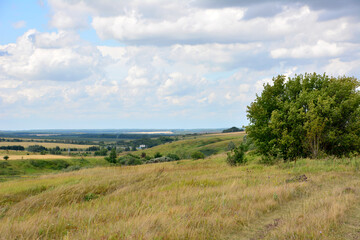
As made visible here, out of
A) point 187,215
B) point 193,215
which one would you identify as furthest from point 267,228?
point 187,215

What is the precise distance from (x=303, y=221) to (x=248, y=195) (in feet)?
8.68

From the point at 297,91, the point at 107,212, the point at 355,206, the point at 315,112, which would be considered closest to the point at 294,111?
the point at 315,112

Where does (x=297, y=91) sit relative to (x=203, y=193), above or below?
above

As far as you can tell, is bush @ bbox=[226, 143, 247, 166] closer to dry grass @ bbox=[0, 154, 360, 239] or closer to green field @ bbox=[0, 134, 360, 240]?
green field @ bbox=[0, 134, 360, 240]

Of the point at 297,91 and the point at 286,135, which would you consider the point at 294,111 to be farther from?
the point at 297,91

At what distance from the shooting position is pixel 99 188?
11.6 meters

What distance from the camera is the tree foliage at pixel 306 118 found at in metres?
20.5

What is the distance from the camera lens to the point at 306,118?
832 inches

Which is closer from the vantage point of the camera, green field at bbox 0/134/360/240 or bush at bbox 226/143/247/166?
green field at bbox 0/134/360/240

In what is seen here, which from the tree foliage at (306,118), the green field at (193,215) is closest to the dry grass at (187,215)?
the green field at (193,215)

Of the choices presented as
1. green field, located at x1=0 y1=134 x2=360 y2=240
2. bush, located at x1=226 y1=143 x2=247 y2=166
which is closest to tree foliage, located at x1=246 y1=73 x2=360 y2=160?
bush, located at x1=226 y1=143 x2=247 y2=166

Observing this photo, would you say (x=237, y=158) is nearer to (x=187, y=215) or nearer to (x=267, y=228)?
(x=187, y=215)

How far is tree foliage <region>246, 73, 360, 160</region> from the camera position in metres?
20.5

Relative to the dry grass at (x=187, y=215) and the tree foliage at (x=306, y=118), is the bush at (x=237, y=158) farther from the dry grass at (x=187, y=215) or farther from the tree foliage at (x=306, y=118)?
the dry grass at (x=187, y=215)
